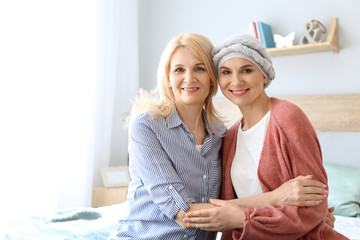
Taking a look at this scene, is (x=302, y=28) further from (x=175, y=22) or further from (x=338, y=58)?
(x=175, y=22)

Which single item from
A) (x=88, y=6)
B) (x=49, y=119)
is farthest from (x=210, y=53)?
(x=88, y=6)

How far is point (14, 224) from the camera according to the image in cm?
216

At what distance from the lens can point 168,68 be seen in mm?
1693

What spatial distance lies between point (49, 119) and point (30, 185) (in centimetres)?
50

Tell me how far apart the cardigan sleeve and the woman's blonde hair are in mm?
314

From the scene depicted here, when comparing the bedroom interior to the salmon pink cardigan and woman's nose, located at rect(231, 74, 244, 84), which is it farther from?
woman's nose, located at rect(231, 74, 244, 84)

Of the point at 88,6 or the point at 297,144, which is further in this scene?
the point at 88,6

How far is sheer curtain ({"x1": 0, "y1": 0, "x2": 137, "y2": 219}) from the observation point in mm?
3148

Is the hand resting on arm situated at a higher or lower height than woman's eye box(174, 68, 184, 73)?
lower

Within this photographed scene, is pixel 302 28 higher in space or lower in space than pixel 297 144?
higher

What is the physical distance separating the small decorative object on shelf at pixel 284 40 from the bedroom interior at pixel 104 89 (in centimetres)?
8

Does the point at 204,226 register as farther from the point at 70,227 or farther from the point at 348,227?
the point at 348,227

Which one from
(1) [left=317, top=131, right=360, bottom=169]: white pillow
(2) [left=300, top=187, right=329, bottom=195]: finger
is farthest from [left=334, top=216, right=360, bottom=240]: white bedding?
(2) [left=300, top=187, right=329, bottom=195]: finger

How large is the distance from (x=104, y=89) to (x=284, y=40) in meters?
1.59
